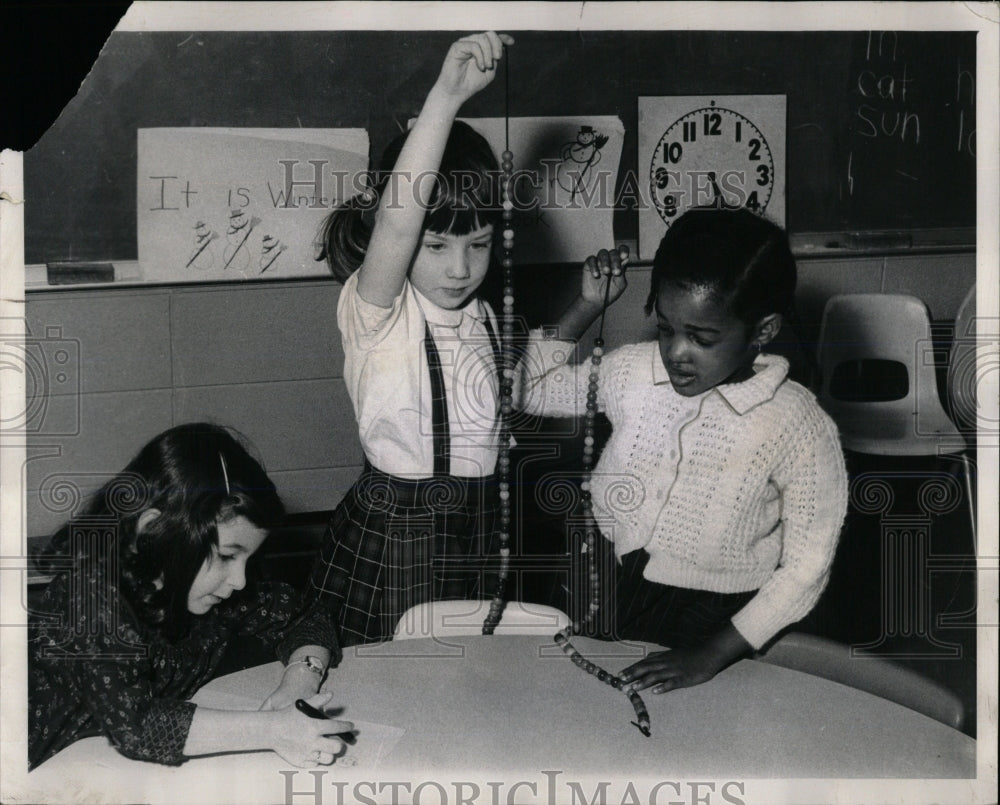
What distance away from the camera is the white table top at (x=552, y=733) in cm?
148

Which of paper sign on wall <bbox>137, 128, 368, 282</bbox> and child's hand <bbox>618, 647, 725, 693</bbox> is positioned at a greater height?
paper sign on wall <bbox>137, 128, 368, 282</bbox>

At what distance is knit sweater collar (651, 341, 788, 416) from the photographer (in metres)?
1.51

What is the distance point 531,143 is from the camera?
154 cm

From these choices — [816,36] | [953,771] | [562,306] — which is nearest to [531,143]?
[562,306]

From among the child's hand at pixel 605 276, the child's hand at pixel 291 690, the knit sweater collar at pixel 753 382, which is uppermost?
the child's hand at pixel 605 276

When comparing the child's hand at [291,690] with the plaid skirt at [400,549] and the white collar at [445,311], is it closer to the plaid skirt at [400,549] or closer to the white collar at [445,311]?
the plaid skirt at [400,549]

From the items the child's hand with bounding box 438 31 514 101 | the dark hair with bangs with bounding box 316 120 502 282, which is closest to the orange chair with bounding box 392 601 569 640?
the dark hair with bangs with bounding box 316 120 502 282

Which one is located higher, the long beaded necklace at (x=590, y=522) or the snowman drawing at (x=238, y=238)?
the snowman drawing at (x=238, y=238)

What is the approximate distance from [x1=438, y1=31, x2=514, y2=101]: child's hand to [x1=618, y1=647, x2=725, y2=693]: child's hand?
0.77 metres

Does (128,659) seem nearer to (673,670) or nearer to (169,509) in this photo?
Answer: (169,509)

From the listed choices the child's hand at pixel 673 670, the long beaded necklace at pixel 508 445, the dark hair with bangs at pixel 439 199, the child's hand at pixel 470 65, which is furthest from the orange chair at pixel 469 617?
the child's hand at pixel 470 65

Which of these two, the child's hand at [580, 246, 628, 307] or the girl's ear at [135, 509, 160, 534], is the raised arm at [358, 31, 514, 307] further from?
the girl's ear at [135, 509, 160, 534]

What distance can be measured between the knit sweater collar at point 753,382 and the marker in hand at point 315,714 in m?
0.59

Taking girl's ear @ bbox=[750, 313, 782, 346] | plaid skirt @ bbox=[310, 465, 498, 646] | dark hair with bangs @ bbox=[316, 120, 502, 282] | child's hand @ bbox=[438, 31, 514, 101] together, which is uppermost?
child's hand @ bbox=[438, 31, 514, 101]
